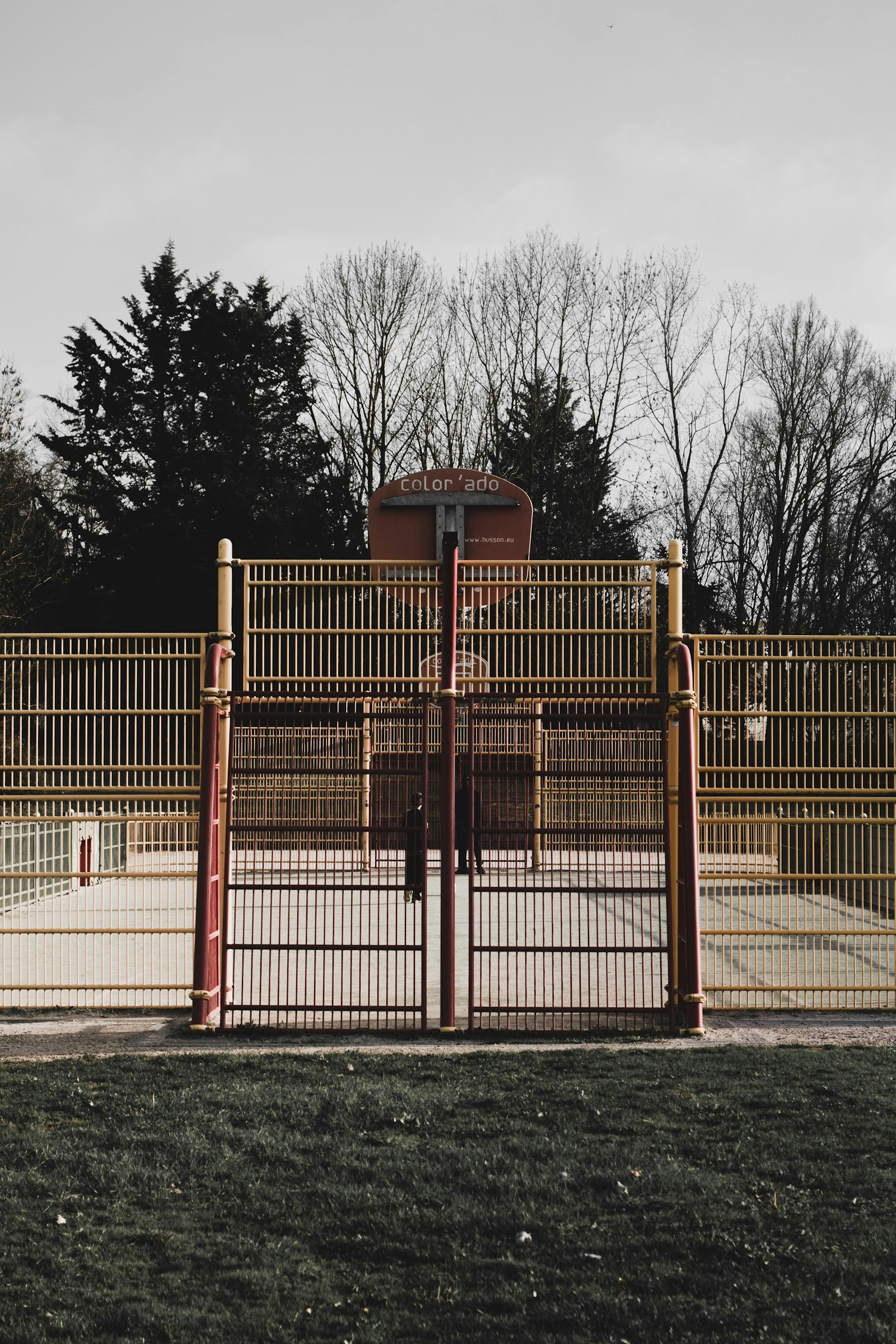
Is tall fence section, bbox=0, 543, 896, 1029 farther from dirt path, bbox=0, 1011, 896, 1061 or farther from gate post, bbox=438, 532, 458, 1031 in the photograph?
dirt path, bbox=0, 1011, 896, 1061

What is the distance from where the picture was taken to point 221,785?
366 inches

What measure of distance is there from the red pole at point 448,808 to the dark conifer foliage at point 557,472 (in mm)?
26786

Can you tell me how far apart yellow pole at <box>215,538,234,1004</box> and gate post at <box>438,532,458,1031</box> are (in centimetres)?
169

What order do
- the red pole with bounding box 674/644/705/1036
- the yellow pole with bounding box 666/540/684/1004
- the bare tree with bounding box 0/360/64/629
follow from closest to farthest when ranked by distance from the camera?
the red pole with bounding box 674/644/705/1036 → the yellow pole with bounding box 666/540/684/1004 → the bare tree with bounding box 0/360/64/629

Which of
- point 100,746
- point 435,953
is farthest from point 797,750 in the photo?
point 100,746

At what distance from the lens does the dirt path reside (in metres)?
8.48

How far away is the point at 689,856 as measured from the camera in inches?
346

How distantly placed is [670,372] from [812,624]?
30.4 ft

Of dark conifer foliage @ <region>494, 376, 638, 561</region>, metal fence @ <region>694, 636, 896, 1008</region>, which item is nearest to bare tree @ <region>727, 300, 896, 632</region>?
dark conifer foliage @ <region>494, 376, 638, 561</region>

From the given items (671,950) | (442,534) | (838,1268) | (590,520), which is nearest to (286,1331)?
(838,1268)

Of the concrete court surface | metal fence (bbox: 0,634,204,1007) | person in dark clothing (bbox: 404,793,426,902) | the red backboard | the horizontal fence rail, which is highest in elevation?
the red backboard

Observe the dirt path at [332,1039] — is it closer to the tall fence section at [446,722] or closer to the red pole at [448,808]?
the tall fence section at [446,722]

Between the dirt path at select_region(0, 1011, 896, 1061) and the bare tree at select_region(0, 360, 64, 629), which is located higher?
the bare tree at select_region(0, 360, 64, 629)

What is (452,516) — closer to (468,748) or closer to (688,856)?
(468,748)
